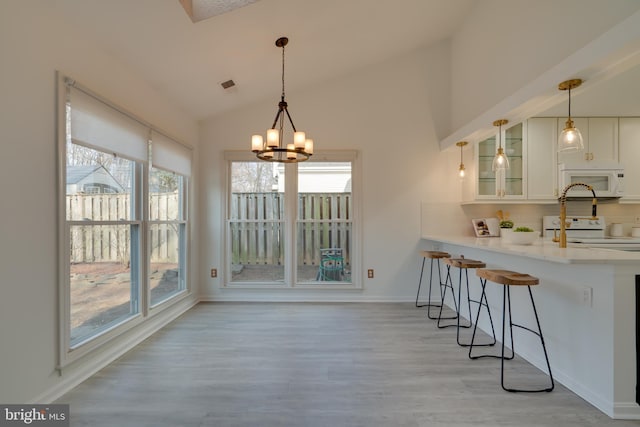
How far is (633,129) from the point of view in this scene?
4.02 m

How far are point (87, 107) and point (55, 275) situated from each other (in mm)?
1199

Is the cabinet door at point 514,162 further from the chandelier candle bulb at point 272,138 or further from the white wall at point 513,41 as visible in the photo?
the chandelier candle bulb at point 272,138

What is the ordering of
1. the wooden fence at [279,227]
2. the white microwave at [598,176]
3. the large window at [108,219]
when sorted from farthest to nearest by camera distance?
the wooden fence at [279,227] < the white microwave at [598,176] < the large window at [108,219]

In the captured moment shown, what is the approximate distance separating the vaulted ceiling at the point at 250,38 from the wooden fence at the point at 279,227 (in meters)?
1.42

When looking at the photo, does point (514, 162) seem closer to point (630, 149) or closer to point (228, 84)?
point (630, 149)

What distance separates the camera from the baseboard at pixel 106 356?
80.5 inches

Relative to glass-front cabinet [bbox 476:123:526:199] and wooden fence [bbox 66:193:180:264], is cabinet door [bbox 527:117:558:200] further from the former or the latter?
wooden fence [bbox 66:193:180:264]

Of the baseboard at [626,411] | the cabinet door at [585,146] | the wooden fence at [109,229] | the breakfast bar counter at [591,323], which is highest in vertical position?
the cabinet door at [585,146]

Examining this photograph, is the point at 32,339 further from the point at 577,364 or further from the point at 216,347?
the point at 577,364

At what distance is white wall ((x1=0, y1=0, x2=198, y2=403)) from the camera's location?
1.72 m

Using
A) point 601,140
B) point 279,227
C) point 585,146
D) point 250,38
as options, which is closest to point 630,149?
point 601,140

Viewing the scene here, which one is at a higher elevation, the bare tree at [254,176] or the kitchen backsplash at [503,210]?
the bare tree at [254,176]

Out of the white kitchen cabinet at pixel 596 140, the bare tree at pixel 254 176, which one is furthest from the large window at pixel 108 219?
the white kitchen cabinet at pixel 596 140

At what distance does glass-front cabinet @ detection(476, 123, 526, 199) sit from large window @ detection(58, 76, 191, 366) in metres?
3.83
